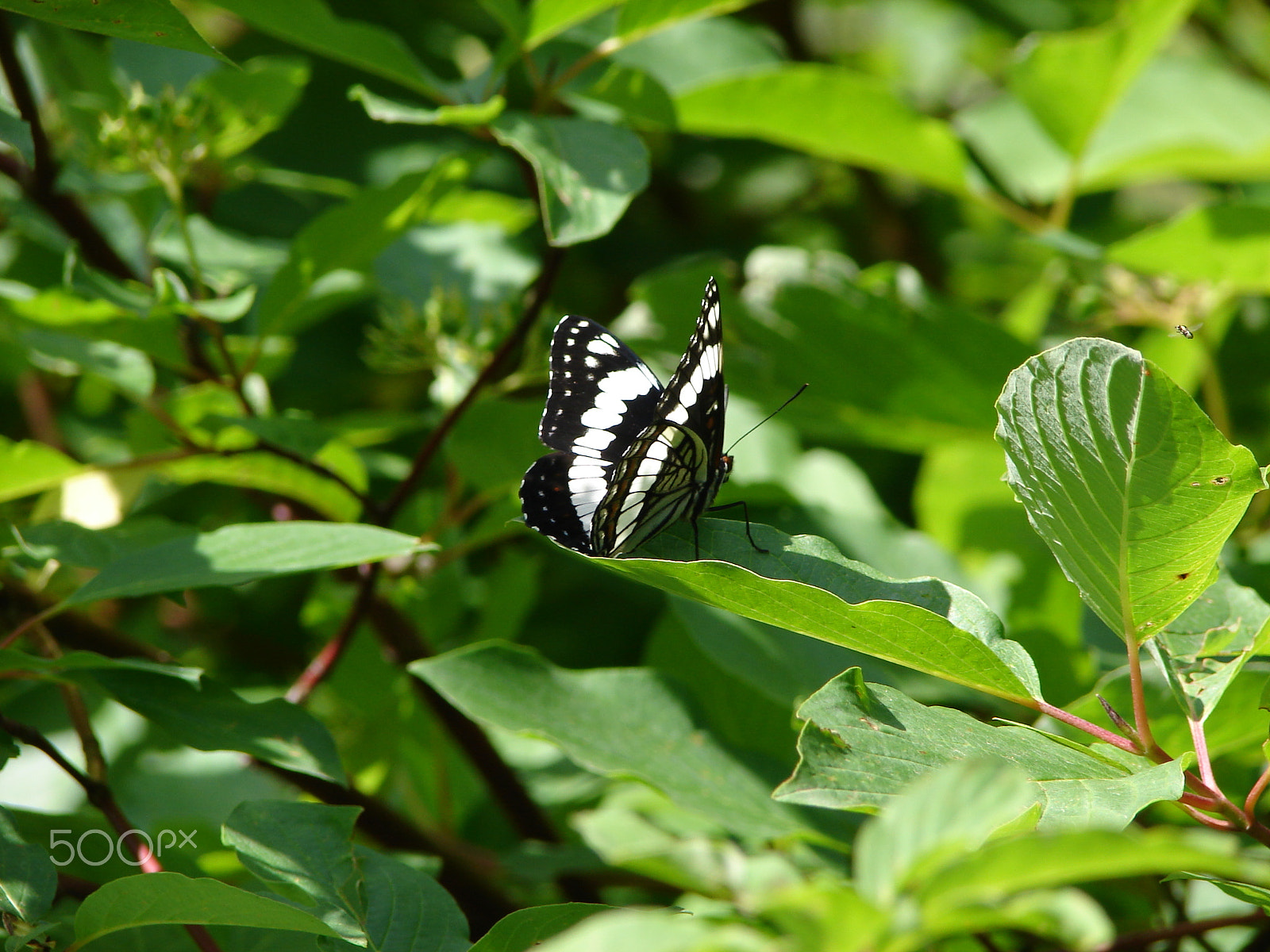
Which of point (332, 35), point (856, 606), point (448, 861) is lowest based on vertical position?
point (448, 861)

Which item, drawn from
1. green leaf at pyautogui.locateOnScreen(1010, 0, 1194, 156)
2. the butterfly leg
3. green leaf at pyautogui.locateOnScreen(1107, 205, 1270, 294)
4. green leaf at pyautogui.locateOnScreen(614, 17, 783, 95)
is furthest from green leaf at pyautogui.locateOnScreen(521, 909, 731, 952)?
green leaf at pyautogui.locateOnScreen(614, 17, 783, 95)

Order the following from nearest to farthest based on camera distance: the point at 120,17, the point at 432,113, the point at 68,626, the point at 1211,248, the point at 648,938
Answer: the point at 648,938
the point at 120,17
the point at 432,113
the point at 68,626
the point at 1211,248

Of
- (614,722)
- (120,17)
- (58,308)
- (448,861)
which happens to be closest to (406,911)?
(614,722)

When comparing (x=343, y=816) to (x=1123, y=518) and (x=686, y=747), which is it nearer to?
(x=686, y=747)

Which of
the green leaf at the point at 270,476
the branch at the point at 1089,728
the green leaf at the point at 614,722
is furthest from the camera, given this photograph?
the green leaf at the point at 270,476

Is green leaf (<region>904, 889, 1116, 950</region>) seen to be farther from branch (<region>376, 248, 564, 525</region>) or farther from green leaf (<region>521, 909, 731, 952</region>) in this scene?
branch (<region>376, 248, 564, 525</region>)

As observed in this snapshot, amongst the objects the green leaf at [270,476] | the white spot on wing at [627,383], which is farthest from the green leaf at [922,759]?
the green leaf at [270,476]

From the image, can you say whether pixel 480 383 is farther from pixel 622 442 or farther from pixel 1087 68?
pixel 1087 68

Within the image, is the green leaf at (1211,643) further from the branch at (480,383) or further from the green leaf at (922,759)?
the branch at (480,383)
